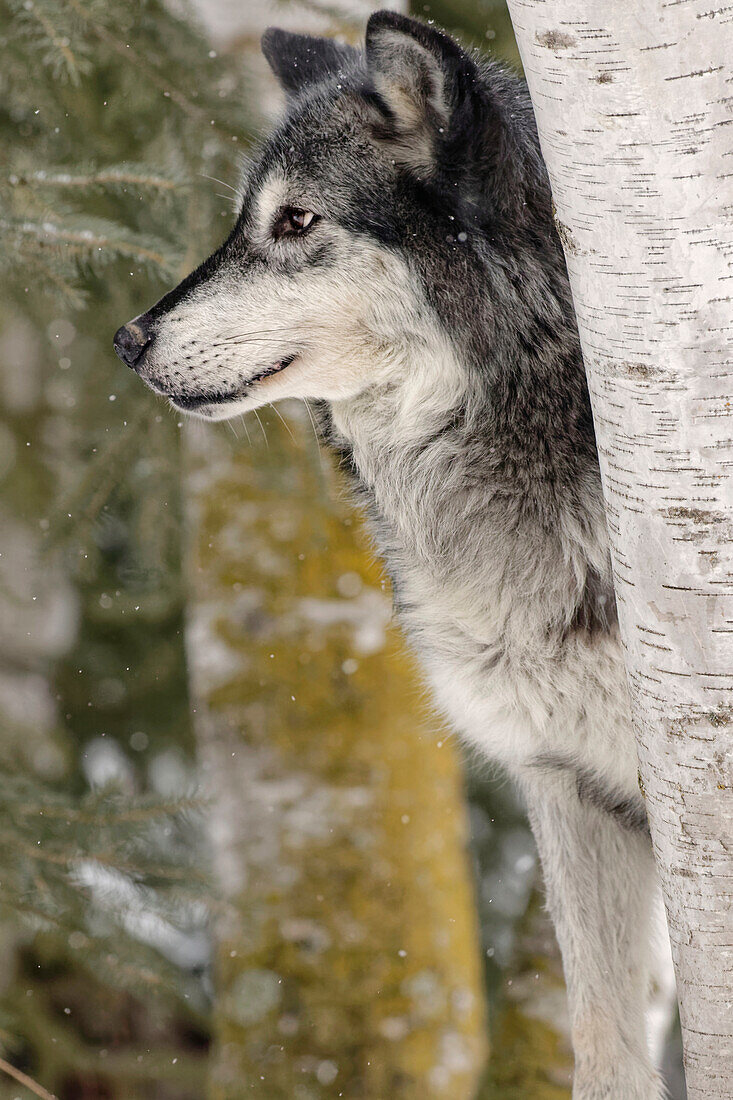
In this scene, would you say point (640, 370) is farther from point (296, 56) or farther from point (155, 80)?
point (155, 80)

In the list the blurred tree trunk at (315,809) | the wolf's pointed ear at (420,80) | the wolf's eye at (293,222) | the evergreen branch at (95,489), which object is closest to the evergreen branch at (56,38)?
the wolf's eye at (293,222)

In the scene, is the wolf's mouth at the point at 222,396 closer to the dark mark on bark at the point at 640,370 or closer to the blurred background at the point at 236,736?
the blurred background at the point at 236,736

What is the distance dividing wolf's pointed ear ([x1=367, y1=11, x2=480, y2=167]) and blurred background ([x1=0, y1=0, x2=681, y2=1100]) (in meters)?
0.71

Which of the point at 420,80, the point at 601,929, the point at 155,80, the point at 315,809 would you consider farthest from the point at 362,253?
the point at 315,809

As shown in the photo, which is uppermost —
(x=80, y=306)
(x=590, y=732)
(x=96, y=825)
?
(x=80, y=306)

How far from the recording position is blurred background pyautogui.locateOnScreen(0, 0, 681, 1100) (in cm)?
256

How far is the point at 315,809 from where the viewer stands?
3424mm

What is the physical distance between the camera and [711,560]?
3.61 ft

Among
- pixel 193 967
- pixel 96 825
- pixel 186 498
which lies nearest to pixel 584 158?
pixel 96 825

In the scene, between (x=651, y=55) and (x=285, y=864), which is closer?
(x=651, y=55)

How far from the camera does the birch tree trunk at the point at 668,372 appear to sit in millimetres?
930

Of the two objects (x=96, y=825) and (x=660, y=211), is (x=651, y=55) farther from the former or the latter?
(x=96, y=825)

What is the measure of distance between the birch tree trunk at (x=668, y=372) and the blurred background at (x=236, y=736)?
1.42 meters

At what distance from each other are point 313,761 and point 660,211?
273cm
